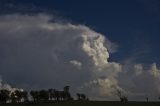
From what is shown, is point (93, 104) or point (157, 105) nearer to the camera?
point (157, 105)

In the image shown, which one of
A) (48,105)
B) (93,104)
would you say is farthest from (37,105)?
(93,104)

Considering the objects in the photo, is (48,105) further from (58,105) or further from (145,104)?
(145,104)

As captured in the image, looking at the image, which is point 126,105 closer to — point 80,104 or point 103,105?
point 103,105

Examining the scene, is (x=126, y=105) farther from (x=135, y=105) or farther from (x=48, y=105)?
(x=48, y=105)

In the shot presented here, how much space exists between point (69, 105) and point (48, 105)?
40.4ft

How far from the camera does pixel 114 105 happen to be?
188625 millimetres

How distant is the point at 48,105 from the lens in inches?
7736

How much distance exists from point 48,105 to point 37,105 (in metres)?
7.46

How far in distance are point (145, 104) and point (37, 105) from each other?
6109 cm

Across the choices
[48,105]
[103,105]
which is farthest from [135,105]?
[48,105]

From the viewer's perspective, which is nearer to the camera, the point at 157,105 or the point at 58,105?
the point at 157,105

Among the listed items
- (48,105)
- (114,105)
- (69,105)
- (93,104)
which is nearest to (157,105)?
(114,105)

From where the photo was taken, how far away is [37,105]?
19988 cm

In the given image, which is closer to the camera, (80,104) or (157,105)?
(157,105)
